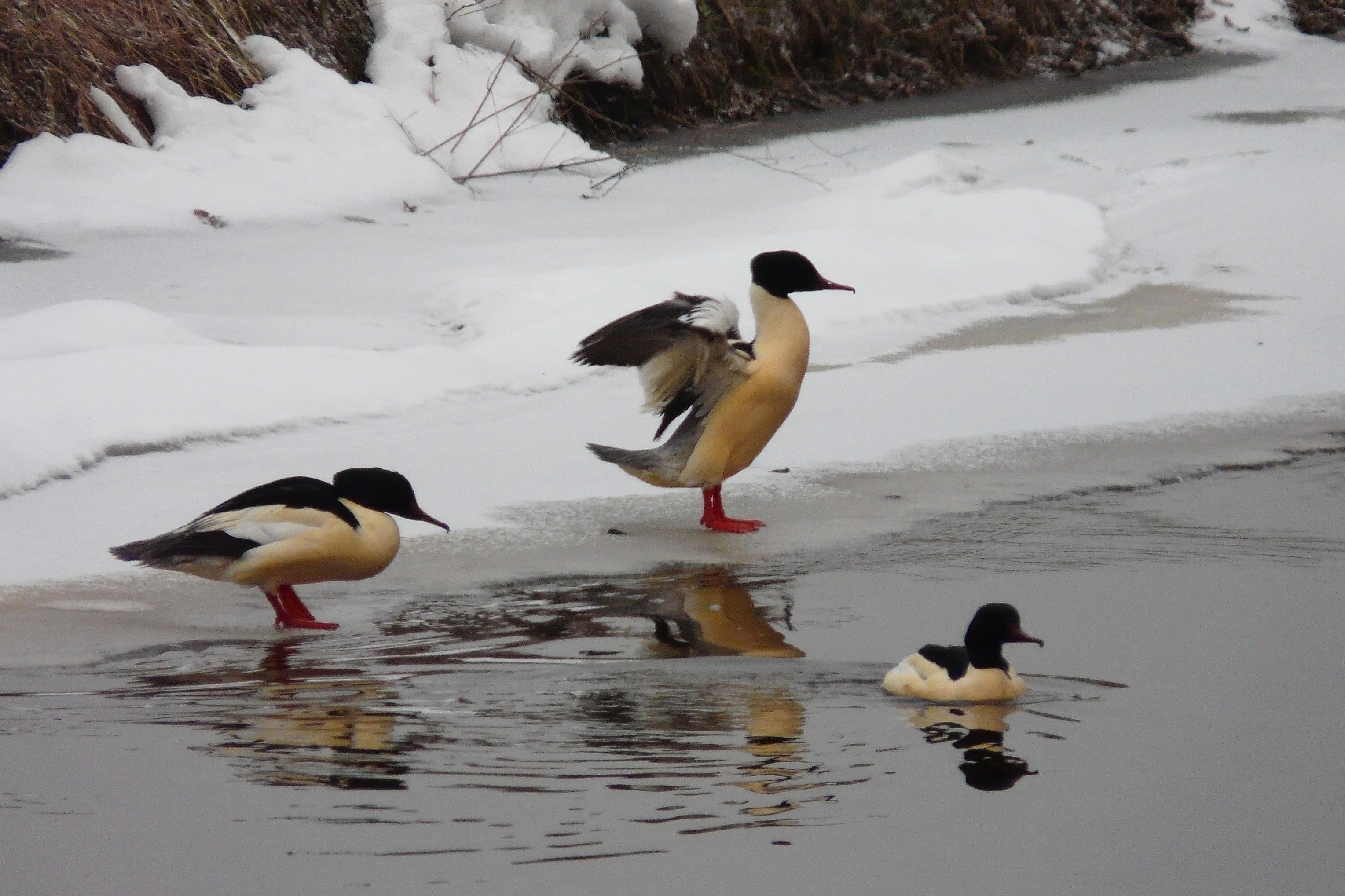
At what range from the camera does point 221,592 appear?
15.1 ft

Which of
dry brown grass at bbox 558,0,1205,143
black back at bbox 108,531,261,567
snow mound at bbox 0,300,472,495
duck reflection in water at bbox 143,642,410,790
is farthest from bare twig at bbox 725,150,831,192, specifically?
duck reflection in water at bbox 143,642,410,790

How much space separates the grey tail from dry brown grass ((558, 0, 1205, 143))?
24.7 ft

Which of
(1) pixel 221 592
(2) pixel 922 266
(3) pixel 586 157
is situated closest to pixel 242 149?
(3) pixel 586 157

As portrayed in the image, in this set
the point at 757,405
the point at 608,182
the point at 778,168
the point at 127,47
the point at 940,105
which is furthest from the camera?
the point at 940,105

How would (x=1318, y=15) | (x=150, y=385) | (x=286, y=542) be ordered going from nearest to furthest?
(x=286, y=542) → (x=150, y=385) → (x=1318, y=15)

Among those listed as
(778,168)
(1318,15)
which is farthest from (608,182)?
(1318,15)

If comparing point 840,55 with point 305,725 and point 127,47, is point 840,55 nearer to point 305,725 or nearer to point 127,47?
point 127,47

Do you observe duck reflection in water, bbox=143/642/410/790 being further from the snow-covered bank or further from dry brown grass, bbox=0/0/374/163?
dry brown grass, bbox=0/0/374/163

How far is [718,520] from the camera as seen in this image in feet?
17.4

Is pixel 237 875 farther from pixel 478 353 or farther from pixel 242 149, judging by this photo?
pixel 242 149

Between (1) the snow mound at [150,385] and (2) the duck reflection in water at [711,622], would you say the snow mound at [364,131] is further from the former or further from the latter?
(2) the duck reflection in water at [711,622]

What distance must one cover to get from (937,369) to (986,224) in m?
2.94

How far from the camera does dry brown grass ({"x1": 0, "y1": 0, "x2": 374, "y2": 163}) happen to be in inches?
398

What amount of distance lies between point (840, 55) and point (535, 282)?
297 inches
